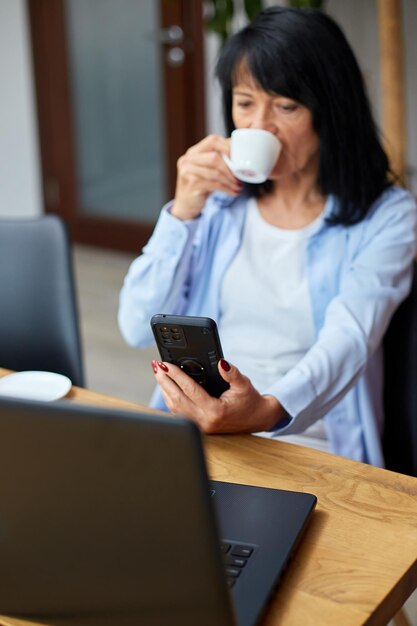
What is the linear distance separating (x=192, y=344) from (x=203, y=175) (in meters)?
0.49

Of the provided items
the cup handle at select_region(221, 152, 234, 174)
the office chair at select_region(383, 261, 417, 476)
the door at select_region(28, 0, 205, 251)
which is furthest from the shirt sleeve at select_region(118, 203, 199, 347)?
the door at select_region(28, 0, 205, 251)

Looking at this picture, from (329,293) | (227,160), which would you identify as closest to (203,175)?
(227,160)

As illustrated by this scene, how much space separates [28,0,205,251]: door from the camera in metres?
4.14

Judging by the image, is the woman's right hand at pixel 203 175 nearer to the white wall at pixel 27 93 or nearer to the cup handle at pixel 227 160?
the cup handle at pixel 227 160

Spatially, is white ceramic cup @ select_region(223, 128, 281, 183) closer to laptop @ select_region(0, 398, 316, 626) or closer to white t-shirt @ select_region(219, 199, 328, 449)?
white t-shirt @ select_region(219, 199, 328, 449)

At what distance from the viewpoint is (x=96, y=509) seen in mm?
682

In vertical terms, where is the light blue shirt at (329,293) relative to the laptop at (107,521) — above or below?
below

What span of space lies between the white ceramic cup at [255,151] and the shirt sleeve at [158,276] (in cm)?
17

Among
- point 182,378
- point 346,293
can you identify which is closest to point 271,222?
point 346,293

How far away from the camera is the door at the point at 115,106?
13.6 ft

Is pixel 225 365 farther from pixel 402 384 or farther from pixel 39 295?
pixel 39 295

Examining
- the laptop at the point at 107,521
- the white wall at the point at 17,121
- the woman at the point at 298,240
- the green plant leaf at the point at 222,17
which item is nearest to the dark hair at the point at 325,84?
the woman at the point at 298,240

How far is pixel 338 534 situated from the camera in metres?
0.94

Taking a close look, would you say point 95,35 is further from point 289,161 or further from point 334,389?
point 334,389
